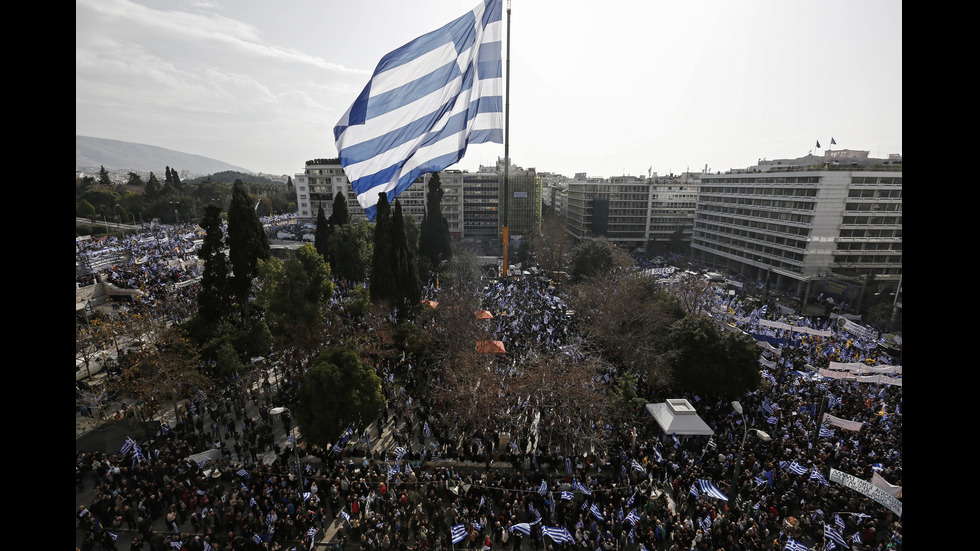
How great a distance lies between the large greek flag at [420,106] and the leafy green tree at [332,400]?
6.80 metres

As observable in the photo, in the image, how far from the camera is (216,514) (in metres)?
13.6

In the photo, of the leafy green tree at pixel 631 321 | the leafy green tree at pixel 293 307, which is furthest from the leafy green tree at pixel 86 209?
the leafy green tree at pixel 631 321

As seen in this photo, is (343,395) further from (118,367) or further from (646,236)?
(646,236)

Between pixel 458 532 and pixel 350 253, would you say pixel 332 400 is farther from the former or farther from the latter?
pixel 350 253

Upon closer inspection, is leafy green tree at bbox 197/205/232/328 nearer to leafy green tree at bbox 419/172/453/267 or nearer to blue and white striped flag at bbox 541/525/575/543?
blue and white striped flag at bbox 541/525/575/543

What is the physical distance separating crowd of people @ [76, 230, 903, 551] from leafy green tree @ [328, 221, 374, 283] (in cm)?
2007

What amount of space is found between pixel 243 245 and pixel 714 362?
1039 inches

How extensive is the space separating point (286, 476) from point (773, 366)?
23496 mm

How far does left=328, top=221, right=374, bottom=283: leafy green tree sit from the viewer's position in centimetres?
3981

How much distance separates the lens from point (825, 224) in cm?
4800

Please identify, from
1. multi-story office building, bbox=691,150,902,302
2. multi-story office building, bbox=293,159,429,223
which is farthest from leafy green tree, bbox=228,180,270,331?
multi-story office building, bbox=691,150,902,302

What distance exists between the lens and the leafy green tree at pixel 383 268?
28.6 m

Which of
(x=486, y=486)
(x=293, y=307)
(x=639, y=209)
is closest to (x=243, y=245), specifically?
(x=293, y=307)

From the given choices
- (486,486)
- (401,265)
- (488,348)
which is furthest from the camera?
(401,265)
